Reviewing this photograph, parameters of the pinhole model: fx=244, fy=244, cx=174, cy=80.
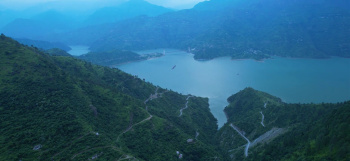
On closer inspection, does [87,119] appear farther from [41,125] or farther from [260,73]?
[260,73]

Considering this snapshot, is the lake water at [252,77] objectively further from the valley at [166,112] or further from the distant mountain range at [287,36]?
the distant mountain range at [287,36]

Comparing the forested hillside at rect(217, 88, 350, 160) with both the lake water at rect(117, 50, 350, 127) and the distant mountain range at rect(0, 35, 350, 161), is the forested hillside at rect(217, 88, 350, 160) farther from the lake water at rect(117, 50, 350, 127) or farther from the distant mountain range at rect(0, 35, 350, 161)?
the lake water at rect(117, 50, 350, 127)

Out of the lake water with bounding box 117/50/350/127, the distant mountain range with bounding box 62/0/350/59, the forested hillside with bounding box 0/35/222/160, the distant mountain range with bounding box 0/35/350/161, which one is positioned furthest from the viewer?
the distant mountain range with bounding box 62/0/350/59

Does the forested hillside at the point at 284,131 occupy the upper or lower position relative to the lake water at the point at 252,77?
upper

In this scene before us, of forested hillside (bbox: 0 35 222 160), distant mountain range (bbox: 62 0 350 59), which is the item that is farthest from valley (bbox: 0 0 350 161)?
distant mountain range (bbox: 62 0 350 59)

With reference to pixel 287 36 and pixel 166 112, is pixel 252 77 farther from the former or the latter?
pixel 287 36

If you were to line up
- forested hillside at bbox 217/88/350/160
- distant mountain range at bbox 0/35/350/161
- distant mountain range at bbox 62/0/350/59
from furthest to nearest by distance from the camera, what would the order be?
distant mountain range at bbox 62/0/350/59 → distant mountain range at bbox 0/35/350/161 → forested hillside at bbox 217/88/350/160

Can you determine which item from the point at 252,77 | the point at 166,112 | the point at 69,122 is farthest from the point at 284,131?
the point at 252,77

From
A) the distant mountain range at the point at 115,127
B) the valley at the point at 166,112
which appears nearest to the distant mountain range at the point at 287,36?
the valley at the point at 166,112
